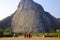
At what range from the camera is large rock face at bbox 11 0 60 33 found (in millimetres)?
101875

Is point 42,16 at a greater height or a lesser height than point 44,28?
greater

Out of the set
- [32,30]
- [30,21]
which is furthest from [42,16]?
[32,30]

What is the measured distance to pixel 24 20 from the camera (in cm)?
10631

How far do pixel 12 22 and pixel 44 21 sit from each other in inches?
718

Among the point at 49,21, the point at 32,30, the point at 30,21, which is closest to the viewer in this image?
the point at 32,30

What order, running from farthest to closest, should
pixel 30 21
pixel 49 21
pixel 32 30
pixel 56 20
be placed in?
pixel 56 20, pixel 49 21, pixel 30 21, pixel 32 30

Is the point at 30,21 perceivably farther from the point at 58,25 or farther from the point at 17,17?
the point at 58,25

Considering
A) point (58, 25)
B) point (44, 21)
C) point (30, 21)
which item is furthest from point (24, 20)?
point (58, 25)

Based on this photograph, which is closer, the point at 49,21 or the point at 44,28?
the point at 44,28

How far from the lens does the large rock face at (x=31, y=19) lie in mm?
101875

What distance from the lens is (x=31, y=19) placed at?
344 ft

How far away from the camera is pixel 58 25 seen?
11444cm

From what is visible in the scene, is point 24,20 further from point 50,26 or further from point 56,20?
point 56,20

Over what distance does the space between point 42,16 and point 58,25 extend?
37.3 ft
